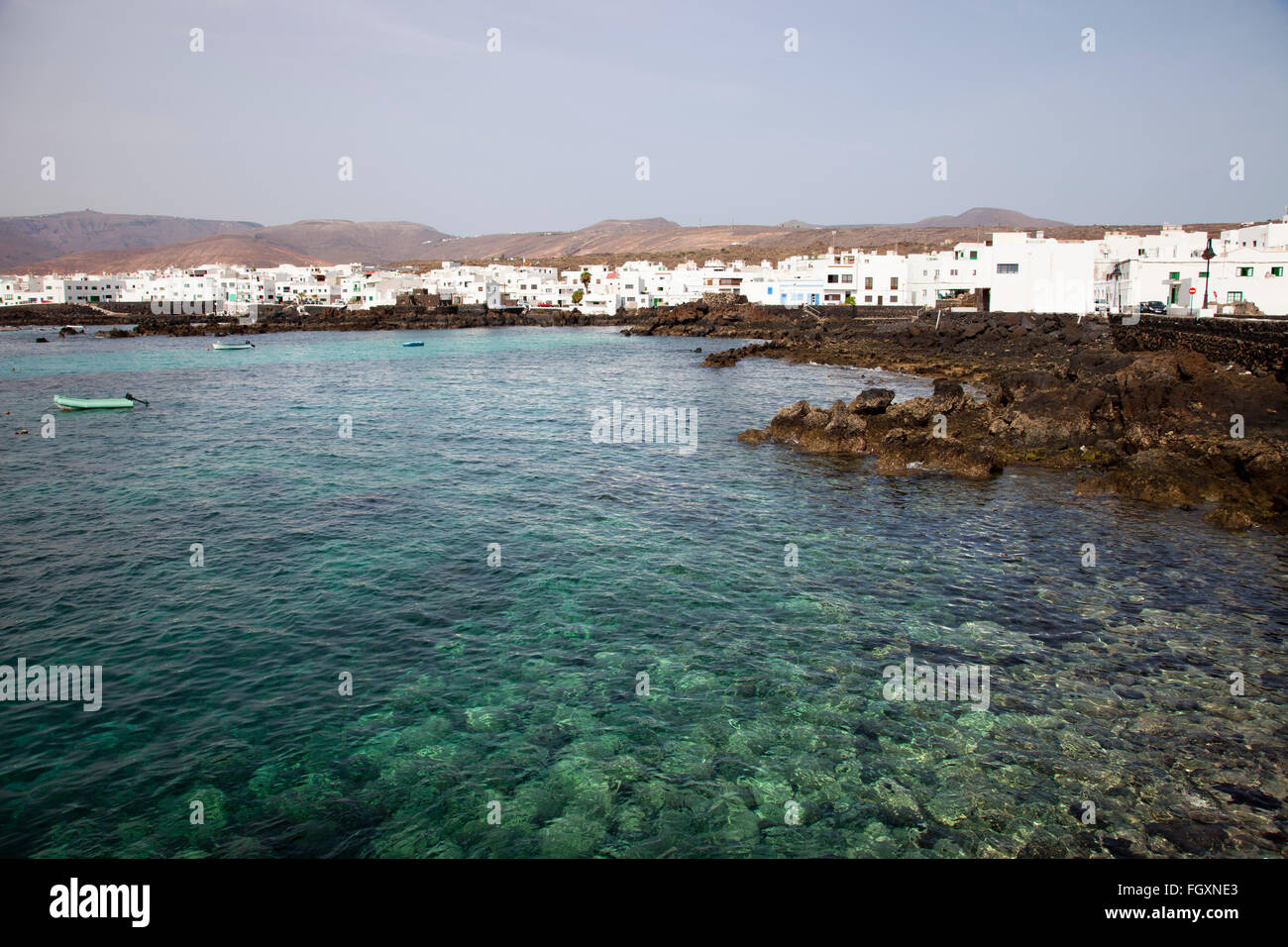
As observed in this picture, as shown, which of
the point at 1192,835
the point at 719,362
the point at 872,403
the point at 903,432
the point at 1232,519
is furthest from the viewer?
the point at 719,362

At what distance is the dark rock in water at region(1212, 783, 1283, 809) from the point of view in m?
8.32

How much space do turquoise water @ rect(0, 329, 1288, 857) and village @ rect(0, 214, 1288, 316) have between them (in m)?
41.2

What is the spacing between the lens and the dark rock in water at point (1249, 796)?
8.32 m

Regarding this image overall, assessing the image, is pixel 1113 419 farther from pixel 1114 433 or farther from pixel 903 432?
pixel 903 432

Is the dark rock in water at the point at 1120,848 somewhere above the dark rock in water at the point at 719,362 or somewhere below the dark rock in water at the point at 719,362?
below

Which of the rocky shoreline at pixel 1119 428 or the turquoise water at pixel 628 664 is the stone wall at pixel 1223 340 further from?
the turquoise water at pixel 628 664

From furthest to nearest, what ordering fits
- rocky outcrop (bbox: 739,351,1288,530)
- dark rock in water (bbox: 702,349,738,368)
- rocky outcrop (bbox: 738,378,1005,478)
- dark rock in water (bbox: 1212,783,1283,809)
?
dark rock in water (bbox: 702,349,738,368)
rocky outcrop (bbox: 738,378,1005,478)
rocky outcrop (bbox: 739,351,1288,530)
dark rock in water (bbox: 1212,783,1283,809)

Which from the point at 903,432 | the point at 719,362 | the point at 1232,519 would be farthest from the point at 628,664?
the point at 719,362

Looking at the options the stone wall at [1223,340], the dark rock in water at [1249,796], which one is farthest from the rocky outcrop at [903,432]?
the dark rock in water at [1249,796]

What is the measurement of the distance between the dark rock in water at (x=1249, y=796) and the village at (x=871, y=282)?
47346mm

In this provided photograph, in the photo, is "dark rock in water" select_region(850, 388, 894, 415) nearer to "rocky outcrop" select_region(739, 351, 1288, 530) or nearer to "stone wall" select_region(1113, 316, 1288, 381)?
"rocky outcrop" select_region(739, 351, 1288, 530)

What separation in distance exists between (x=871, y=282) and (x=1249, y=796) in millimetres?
97458

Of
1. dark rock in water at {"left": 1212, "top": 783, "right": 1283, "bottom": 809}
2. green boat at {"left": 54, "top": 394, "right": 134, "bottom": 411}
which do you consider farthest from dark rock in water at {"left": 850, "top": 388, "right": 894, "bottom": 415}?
green boat at {"left": 54, "top": 394, "right": 134, "bottom": 411}

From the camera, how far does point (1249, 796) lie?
8461 millimetres
